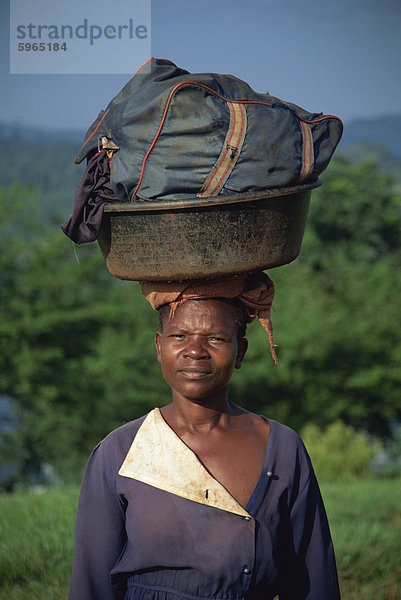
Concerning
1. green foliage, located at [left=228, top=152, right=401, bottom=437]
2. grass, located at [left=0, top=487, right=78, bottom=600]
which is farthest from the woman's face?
green foliage, located at [left=228, top=152, right=401, bottom=437]

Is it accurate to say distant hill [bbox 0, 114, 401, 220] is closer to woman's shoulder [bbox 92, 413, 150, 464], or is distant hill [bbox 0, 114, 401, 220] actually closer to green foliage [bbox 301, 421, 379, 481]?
green foliage [bbox 301, 421, 379, 481]

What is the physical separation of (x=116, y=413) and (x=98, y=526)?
54.7ft

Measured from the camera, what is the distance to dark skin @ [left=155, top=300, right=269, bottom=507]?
2395 millimetres

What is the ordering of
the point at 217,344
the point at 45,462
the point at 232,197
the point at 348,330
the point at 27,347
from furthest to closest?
the point at 45,462
the point at 27,347
the point at 348,330
the point at 217,344
the point at 232,197

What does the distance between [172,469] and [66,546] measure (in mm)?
2255

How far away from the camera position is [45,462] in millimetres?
20688

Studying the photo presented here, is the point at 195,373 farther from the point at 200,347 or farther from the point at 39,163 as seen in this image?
the point at 39,163

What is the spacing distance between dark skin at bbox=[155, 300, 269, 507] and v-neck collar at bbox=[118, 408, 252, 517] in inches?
1.8

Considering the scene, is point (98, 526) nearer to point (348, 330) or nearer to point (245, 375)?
point (245, 375)

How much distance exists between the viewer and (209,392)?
242 cm

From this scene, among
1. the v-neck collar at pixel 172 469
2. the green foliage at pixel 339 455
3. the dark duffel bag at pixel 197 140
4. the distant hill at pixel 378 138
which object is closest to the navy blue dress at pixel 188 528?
the v-neck collar at pixel 172 469

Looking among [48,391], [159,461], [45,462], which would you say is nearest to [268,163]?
[159,461]

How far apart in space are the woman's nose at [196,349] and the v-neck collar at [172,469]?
312 millimetres

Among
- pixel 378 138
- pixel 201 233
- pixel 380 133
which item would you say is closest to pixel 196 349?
pixel 201 233
